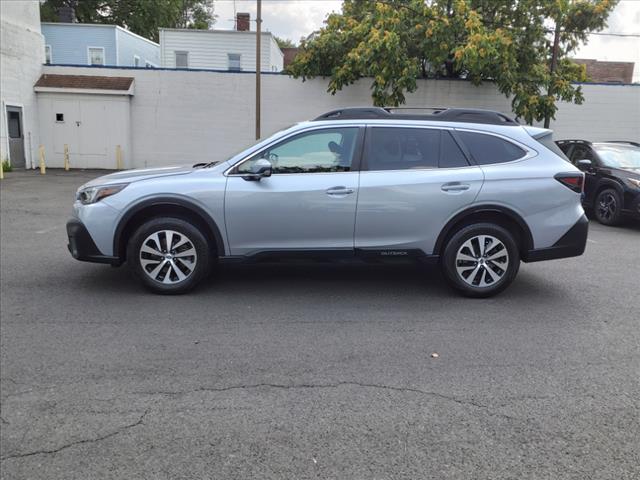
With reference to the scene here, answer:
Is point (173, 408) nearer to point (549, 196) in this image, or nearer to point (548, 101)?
point (549, 196)

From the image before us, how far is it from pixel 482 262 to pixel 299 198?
1943 mm

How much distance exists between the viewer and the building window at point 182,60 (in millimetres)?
26562

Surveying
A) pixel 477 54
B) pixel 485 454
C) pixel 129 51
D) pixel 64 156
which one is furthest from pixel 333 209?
pixel 129 51

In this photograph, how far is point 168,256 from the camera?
550cm

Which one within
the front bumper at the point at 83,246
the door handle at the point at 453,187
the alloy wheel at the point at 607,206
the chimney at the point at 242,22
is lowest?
the alloy wheel at the point at 607,206

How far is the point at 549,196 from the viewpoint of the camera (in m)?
5.52

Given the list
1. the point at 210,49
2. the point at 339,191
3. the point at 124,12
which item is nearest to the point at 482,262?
the point at 339,191

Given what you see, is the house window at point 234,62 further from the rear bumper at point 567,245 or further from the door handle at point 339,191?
the rear bumper at point 567,245

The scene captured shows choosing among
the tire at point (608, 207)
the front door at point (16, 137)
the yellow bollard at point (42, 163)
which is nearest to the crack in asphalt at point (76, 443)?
the tire at point (608, 207)

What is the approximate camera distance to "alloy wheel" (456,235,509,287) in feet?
18.3

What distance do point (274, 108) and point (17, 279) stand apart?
14704mm

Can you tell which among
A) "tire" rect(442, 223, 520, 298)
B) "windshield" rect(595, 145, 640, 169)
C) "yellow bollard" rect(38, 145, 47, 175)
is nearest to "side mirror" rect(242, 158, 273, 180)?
"tire" rect(442, 223, 520, 298)

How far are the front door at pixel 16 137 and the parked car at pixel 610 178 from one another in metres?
16.8

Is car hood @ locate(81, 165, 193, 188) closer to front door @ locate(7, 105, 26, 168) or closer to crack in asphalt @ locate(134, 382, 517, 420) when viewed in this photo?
crack in asphalt @ locate(134, 382, 517, 420)
